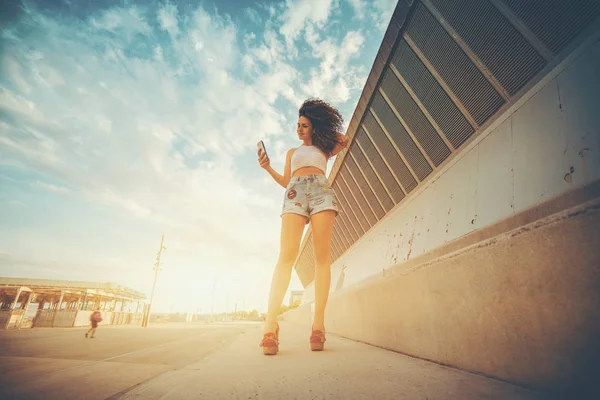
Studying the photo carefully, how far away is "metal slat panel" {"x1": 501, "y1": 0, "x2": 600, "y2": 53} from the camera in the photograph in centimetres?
256

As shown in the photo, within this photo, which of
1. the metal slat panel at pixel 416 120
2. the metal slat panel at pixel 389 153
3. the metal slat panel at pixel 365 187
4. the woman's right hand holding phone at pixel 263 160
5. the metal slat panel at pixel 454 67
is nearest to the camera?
the woman's right hand holding phone at pixel 263 160

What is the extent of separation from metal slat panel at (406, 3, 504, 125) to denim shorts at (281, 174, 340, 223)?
9.59ft

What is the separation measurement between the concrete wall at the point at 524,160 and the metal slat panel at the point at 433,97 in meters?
0.34

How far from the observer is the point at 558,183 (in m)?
2.35

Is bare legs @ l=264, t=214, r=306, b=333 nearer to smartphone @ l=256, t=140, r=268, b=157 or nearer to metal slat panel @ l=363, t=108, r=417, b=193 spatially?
smartphone @ l=256, t=140, r=268, b=157

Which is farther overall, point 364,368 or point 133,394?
point 364,368

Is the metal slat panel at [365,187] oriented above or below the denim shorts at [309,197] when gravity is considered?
above

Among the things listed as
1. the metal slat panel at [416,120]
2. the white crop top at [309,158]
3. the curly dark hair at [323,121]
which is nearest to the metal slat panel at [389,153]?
the metal slat panel at [416,120]

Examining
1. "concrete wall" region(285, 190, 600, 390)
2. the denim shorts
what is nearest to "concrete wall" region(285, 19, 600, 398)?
"concrete wall" region(285, 190, 600, 390)

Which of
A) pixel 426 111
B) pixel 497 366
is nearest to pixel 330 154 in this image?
pixel 497 366

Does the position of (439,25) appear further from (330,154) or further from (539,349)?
Result: (539,349)

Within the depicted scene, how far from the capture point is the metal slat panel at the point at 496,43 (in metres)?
3.10

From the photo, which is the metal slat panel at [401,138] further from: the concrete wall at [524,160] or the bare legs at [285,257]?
the bare legs at [285,257]

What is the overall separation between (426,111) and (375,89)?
146 cm
